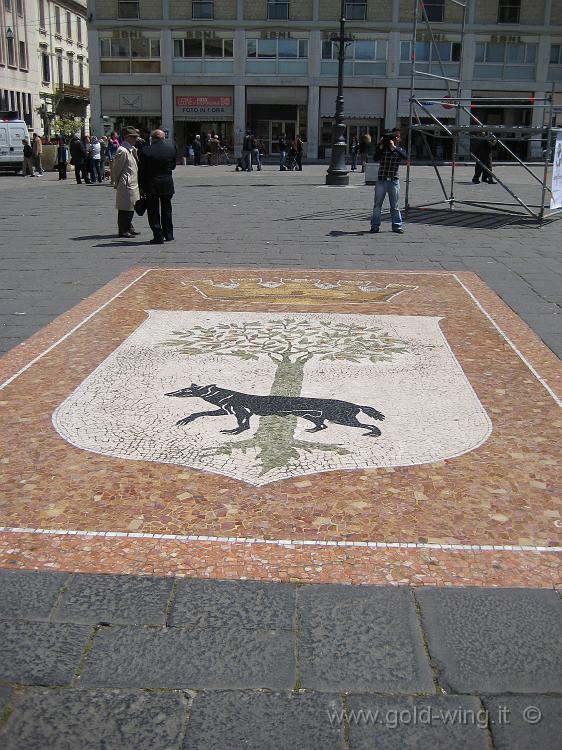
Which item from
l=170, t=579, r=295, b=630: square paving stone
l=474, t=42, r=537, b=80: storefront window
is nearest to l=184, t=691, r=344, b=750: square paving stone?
l=170, t=579, r=295, b=630: square paving stone

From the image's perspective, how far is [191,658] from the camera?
245 cm

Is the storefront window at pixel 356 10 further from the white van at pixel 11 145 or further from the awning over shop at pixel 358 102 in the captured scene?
the white van at pixel 11 145

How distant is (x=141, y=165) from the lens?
35.9 feet

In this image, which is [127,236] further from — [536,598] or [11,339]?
[536,598]

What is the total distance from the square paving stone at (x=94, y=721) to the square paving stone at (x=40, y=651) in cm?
7

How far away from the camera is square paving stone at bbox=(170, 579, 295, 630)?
2.63 m

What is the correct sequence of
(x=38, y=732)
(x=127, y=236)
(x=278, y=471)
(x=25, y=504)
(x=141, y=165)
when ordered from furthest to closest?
Result: (x=127, y=236)
(x=141, y=165)
(x=278, y=471)
(x=25, y=504)
(x=38, y=732)

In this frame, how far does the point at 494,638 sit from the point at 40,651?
1.42 metres

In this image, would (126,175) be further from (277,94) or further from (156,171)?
(277,94)

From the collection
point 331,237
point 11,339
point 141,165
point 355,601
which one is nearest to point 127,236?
point 141,165

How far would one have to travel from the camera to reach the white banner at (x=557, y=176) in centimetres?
1334

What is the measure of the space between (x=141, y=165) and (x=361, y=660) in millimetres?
9525

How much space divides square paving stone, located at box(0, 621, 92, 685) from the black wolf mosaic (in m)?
1.77

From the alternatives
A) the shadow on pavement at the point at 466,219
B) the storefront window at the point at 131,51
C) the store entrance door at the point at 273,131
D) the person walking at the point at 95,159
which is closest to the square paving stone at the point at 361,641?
the shadow on pavement at the point at 466,219
